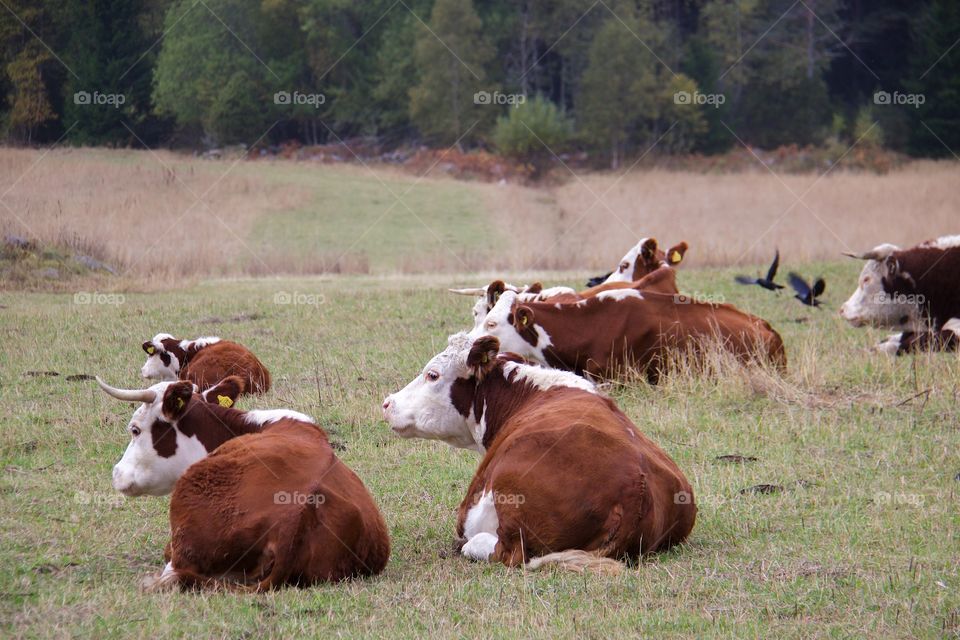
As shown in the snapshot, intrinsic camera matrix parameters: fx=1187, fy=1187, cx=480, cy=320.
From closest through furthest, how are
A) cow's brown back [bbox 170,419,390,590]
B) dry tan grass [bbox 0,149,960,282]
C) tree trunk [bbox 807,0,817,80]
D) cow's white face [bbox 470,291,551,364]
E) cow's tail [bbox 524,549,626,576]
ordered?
cow's brown back [bbox 170,419,390,590]
cow's tail [bbox 524,549,626,576]
cow's white face [bbox 470,291,551,364]
dry tan grass [bbox 0,149,960,282]
tree trunk [bbox 807,0,817,80]

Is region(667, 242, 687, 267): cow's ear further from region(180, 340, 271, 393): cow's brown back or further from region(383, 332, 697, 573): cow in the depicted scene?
region(383, 332, 697, 573): cow

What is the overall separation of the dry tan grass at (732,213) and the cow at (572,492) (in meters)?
17.4

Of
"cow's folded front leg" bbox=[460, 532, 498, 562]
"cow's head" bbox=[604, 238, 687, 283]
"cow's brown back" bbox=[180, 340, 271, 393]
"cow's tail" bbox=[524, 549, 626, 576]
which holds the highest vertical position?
"cow's head" bbox=[604, 238, 687, 283]

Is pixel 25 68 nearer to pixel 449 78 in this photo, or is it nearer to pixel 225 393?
pixel 225 393

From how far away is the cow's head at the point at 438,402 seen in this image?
809 centimetres

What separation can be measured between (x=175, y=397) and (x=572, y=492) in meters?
2.53

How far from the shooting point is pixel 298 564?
6.05m

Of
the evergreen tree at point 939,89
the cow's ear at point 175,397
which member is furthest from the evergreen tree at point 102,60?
the evergreen tree at point 939,89

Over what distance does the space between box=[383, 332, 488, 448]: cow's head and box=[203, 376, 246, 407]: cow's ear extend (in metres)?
1.01

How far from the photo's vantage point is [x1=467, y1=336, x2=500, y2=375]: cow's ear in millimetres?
8000

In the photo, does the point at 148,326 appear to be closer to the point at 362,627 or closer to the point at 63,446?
the point at 63,446

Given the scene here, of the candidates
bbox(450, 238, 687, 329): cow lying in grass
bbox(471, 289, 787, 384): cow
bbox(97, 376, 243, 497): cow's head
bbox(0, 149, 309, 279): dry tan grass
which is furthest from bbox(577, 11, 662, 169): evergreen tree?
bbox(97, 376, 243, 497): cow's head

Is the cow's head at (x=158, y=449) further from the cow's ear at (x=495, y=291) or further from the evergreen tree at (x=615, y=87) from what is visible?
the evergreen tree at (x=615, y=87)

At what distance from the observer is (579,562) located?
6.27m
